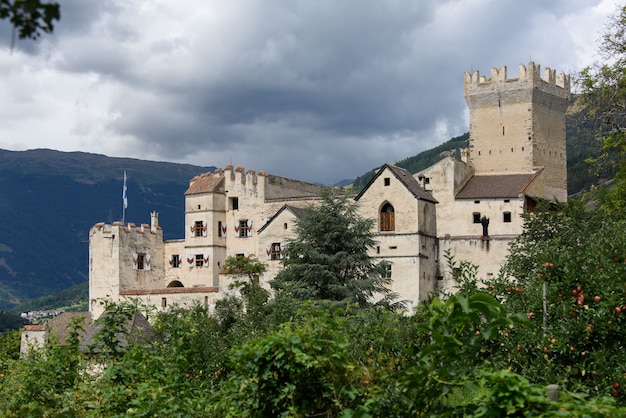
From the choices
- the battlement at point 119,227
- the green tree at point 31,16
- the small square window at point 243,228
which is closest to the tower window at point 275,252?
the small square window at point 243,228

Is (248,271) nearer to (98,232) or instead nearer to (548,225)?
(98,232)

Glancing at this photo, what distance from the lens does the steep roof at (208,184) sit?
66.7 metres

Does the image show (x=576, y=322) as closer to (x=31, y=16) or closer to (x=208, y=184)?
(x=31, y=16)

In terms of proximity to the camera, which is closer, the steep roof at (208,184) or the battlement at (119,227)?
the battlement at (119,227)

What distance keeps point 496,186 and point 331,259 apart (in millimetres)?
22239

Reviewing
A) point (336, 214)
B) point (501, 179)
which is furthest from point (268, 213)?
point (336, 214)

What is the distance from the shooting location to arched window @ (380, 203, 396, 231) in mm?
54031

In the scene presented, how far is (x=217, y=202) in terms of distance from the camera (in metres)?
66.4

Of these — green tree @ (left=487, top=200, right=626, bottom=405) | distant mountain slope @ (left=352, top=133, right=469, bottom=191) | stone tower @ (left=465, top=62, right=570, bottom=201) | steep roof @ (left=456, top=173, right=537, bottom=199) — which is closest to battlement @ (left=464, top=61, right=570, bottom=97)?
stone tower @ (left=465, top=62, right=570, bottom=201)

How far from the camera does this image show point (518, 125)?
6581cm

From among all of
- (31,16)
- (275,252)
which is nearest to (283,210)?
(275,252)

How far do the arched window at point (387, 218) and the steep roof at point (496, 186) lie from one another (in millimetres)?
7857

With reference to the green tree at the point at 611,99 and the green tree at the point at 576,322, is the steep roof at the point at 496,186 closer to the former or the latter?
the green tree at the point at 611,99

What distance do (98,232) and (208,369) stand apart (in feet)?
154
